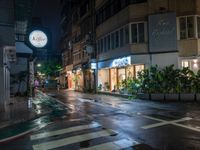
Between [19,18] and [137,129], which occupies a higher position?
[19,18]

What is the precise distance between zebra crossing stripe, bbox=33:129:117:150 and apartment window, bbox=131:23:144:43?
69.3 feet

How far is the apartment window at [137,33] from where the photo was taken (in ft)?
104

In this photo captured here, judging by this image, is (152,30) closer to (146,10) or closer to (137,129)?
(146,10)

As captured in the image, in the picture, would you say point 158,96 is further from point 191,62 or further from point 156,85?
point 191,62

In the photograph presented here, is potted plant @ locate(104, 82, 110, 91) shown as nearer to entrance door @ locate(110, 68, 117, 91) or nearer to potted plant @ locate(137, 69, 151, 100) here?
entrance door @ locate(110, 68, 117, 91)

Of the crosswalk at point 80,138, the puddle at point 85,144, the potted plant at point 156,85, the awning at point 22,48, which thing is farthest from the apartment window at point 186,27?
the puddle at point 85,144

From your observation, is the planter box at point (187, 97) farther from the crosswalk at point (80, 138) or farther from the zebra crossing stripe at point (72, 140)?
the zebra crossing stripe at point (72, 140)

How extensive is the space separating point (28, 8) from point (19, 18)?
158 inches

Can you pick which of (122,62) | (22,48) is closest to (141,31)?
(122,62)

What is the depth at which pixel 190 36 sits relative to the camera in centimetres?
2959

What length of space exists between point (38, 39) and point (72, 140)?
23.0 feet

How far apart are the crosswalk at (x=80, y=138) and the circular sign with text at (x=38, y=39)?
4858 millimetres

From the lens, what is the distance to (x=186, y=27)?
29625mm

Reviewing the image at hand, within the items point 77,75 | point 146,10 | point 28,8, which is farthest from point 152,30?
point 77,75
